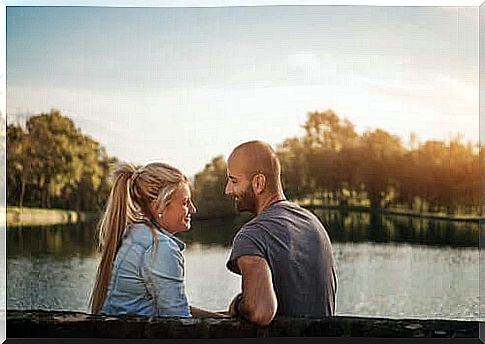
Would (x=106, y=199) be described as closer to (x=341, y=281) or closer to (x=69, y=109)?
(x=69, y=109)

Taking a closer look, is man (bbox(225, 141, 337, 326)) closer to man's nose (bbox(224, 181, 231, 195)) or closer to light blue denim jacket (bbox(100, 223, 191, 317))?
man's nose (bbox(224, 181, 231, 195))

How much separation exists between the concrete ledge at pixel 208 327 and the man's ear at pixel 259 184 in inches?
39.6

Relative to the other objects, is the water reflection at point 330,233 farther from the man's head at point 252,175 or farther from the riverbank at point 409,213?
the man's head at point 252,175

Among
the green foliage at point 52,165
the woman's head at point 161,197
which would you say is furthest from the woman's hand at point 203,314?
the green foliage at point 52,165

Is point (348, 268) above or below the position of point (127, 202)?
below

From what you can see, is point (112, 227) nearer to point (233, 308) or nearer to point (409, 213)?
point (233, 308)

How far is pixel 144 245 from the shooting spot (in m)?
8.35

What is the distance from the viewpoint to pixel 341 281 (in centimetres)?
888

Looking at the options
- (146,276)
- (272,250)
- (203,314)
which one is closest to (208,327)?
(203,314)

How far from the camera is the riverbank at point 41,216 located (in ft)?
29.2

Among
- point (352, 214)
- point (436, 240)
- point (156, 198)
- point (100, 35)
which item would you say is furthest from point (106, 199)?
point (436, 240)

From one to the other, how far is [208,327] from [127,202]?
1138 millimetres

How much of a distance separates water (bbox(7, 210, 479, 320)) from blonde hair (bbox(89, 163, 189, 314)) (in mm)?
190

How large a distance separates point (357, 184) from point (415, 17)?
4.62ft
